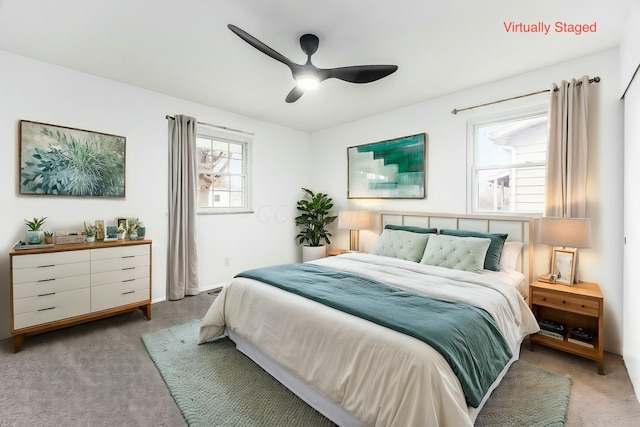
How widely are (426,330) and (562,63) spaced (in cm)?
298

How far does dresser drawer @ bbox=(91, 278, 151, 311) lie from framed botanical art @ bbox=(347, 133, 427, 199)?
3110 mm

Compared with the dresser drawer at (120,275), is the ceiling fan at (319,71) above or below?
above

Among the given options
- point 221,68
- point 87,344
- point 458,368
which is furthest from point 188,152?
point 458,368

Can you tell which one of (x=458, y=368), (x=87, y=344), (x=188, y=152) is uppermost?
(x=188, y=152)

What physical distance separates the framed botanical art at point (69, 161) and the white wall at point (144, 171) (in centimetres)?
7

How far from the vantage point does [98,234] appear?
3043 millimetres

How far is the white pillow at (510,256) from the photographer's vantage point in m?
2.86

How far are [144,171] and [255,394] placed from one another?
9.54 ft

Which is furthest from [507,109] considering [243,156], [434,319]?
[243,156]

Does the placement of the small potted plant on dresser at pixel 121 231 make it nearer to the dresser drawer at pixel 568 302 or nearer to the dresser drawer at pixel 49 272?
the dresser drawer at pixel 49 272

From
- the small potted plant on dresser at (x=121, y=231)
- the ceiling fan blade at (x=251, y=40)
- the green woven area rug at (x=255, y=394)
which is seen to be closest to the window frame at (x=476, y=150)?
the green woven area rug at (x=255, y=394)

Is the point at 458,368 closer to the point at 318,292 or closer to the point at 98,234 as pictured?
the point at 318,292

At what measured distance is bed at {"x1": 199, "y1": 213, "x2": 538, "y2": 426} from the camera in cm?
133

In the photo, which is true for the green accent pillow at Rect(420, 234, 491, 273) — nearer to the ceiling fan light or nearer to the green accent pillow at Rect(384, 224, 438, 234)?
the green accent pillow at Rect(384, 224, 438, 234)
